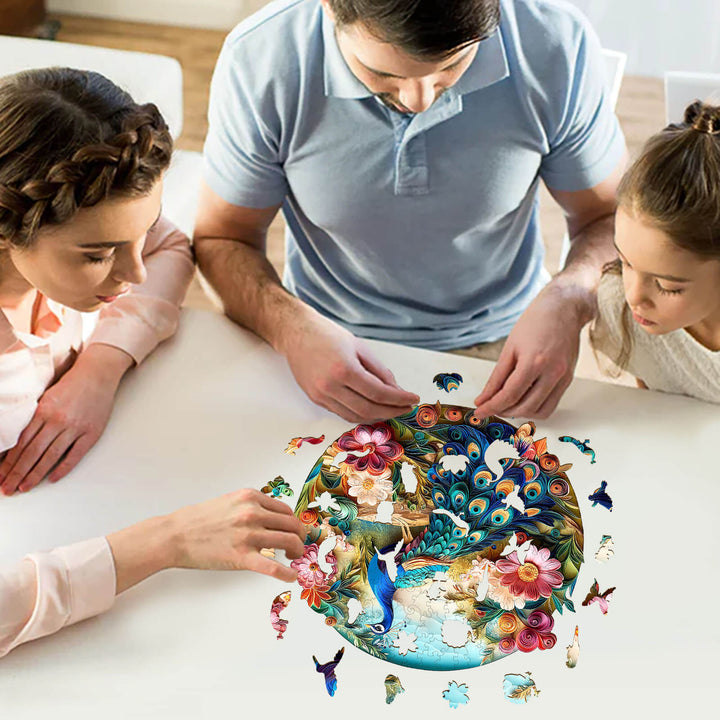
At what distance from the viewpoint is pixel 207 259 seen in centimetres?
140

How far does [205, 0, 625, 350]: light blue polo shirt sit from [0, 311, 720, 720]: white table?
249mm

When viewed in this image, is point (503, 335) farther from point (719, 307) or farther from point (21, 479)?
point (21, 479)

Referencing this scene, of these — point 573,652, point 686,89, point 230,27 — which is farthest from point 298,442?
point 230,27

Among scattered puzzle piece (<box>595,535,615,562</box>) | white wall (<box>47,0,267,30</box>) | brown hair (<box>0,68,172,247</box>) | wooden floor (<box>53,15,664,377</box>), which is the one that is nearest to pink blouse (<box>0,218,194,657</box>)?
brown hair (<box>0,68,172,247</box>)

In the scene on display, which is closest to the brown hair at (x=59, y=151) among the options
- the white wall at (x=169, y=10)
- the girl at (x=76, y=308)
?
the girl at (x=76, y=308)

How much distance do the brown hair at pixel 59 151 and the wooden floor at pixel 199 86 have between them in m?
1.35

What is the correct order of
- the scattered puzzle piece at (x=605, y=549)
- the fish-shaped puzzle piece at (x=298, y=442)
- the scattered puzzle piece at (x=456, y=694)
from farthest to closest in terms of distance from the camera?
the fish-shaped puzzle piece at (x=298, y=442)
the scattered puzzle piece at (x=605, y=549)
the scattered puzzle piece at (x=456, y=694)

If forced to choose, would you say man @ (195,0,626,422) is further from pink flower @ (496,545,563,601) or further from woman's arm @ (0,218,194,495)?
pink flower @ (496,545,563,601)

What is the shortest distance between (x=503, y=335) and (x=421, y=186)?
0.39 metres

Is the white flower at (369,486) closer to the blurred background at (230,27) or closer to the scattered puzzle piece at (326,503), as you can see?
the scattered puzzle piece at (326,503)

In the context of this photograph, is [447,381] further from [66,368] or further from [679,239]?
[66,368]

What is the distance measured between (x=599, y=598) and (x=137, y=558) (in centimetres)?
47

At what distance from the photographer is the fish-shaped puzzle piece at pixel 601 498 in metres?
1.07

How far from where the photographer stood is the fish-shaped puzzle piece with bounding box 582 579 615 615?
38.6 inches
